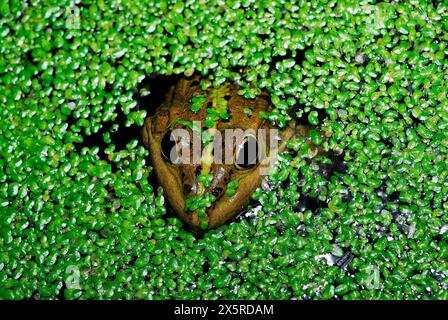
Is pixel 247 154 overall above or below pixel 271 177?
above

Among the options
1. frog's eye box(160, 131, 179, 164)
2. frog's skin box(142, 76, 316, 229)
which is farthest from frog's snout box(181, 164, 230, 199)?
frog's eye box(160, 131, 179, 164)

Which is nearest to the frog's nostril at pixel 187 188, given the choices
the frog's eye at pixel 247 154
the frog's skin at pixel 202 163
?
the frog's skin at pixel 202 163

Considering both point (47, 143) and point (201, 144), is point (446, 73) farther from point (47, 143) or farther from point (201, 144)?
point (47, 143)

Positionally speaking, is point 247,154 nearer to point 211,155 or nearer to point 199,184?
point 211,155

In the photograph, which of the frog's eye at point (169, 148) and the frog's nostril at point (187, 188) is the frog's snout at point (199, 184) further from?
the frog's eye at point (169, 148)

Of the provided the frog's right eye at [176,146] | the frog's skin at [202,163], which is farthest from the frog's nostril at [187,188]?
the frog's right eye at [176,146]

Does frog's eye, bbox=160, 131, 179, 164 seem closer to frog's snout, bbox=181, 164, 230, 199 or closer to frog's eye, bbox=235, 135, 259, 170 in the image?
frog's snout, bbox=181, 164, 230, 199

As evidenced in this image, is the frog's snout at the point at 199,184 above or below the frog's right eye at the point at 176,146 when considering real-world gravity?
below

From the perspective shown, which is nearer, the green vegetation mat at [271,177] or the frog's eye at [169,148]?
the green vegetation mat at [271,177]

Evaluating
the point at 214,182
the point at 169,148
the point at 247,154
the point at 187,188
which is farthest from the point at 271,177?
the point at 169,148
